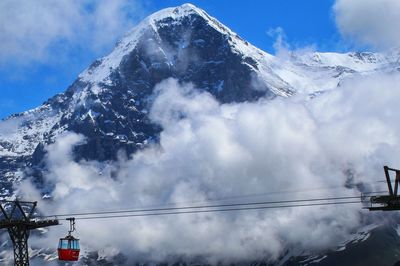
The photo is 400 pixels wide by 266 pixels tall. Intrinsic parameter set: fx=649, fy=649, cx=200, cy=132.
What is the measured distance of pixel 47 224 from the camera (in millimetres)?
85688

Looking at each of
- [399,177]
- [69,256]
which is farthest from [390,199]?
[69,256]

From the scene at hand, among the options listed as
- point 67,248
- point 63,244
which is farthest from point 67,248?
point 63,244

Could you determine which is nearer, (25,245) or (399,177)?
(399,177)

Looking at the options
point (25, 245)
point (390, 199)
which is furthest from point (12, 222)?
point (390, 199)

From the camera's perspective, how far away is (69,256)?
83.4 meters

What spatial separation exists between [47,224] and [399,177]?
4788 centimetres

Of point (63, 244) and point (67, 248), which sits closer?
point (67, 248)

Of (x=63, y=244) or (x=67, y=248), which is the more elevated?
(x=63, y=244)

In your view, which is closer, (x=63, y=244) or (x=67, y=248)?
(x=67, y=248)

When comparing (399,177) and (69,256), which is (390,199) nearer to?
(399,177)

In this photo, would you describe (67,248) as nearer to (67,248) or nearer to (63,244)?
(67,248)

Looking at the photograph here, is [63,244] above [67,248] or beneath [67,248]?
above

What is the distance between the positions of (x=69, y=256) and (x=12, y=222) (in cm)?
871

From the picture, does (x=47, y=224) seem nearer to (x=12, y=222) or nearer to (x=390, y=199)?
(x=12, y=222)
